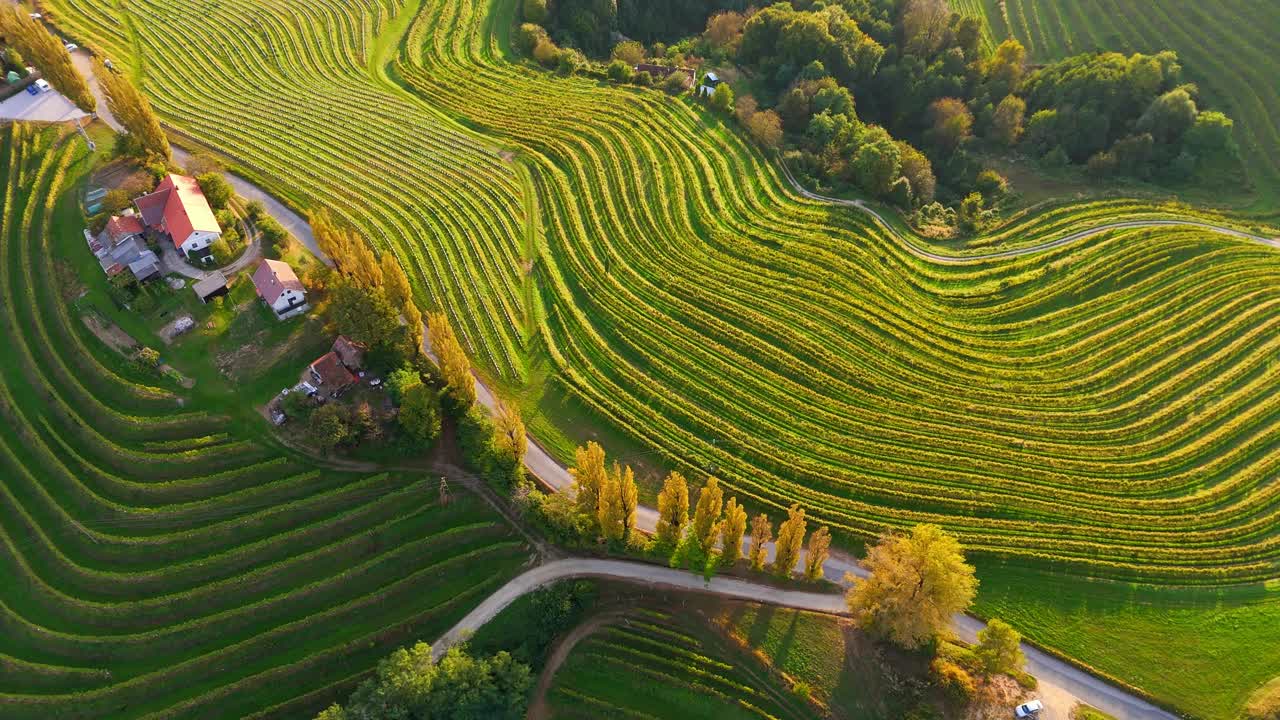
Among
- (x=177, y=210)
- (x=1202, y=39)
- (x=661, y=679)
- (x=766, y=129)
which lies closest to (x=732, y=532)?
(x=661, y=679)

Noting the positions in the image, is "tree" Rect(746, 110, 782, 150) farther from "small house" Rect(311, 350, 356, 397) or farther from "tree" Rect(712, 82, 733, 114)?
"small house" Rect(311, 350, 356, 397)

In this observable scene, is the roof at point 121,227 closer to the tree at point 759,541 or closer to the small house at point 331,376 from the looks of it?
the small house at point 331,376

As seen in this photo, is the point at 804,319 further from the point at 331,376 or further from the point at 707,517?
the point at 331,376

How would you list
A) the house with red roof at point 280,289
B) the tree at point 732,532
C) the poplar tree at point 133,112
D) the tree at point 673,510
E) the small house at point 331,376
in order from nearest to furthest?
the tree at point 732,532, the tree at point 673,510, the small house at point 331,376, the house with red roof at point 280,289, the poplar tree at point 133,112

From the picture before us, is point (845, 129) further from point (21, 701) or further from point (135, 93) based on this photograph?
point (21, 701)

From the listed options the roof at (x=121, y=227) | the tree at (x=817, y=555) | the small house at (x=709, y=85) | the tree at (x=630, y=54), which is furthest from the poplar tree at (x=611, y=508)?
the tree at (x=630, y=54)
